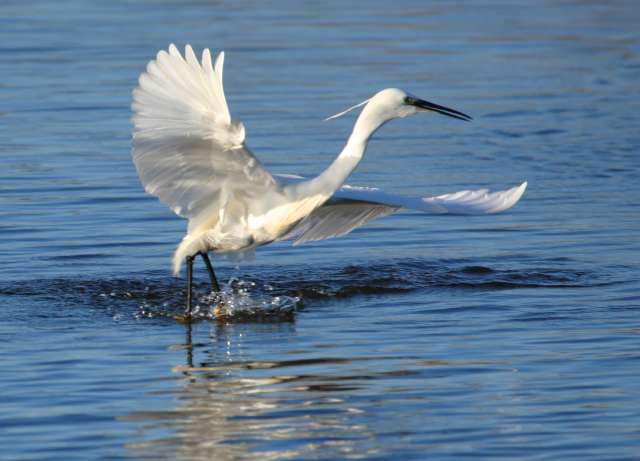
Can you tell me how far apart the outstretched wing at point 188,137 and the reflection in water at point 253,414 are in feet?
3.60

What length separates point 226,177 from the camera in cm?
948

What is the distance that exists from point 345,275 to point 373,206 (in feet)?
3.64

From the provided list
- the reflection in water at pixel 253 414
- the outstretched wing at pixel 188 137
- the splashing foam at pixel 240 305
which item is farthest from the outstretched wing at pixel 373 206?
the reflection in water at pixel 253 414

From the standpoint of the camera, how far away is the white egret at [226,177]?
8.43 m

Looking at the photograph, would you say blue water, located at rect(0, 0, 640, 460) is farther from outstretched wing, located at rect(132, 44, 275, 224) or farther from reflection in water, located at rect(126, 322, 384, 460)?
outstretched wing, located at rect(132, 44, 275, 224)

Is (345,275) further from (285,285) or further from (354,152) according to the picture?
(354,152)

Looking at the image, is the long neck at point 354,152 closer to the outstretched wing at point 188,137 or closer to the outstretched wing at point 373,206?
the outstretched wing at point 188,137

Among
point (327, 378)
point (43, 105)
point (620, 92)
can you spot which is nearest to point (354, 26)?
point (620, 92)

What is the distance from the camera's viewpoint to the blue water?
24.9 feet

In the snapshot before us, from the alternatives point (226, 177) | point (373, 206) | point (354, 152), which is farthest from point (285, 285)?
point (354, 152)

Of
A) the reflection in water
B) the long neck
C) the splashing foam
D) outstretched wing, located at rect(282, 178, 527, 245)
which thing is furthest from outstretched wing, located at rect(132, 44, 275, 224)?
the reflection in water

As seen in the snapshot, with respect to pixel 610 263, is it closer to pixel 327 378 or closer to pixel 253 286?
pixel 253 286

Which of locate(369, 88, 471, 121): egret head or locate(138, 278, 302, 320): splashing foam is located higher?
locate(369, 88, 471, 121): egret head

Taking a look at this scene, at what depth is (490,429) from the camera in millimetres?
7457
